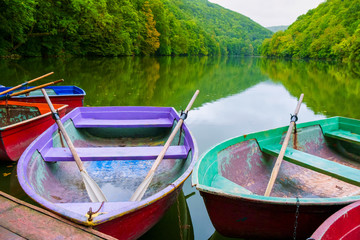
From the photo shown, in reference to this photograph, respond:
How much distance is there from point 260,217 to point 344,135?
3183 mm

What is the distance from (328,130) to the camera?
5.15 meters

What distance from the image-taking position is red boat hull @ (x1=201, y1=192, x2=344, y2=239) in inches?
99.8

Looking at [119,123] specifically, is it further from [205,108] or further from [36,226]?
[205,108]

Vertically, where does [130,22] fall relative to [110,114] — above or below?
above

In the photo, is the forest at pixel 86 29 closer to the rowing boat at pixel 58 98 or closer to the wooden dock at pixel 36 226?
the rowing boat at pixel 58 98

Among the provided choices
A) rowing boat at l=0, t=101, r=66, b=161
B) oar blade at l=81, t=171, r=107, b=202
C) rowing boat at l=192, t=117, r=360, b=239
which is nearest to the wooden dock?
oar blade at l=81, t=171, r=107, b=202

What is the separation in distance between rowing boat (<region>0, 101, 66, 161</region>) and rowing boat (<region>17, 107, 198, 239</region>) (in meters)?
0.59

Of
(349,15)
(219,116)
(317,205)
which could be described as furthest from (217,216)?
(349,15)

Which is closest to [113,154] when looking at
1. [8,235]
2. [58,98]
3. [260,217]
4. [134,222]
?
[134,222]

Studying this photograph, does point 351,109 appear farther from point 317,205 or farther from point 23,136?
point 23,136

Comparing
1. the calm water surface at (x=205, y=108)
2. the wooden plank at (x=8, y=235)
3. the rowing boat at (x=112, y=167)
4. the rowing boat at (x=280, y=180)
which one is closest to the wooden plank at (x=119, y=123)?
the rowing boat at (x=112, y=167)

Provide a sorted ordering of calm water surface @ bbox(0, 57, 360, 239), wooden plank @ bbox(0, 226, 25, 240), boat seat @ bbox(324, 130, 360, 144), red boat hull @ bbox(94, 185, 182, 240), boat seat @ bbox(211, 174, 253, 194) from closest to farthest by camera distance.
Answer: wooden plank @ bbox(0, 226, 25, 240), red boat hull @ bbox(94, 185, 182, 240), boat seat @ bbox(211, 174, 253, 194), calm water surface @ bbox(0, 57, 360, 239), boat seat @ bbox(324, 130, 360, 144)

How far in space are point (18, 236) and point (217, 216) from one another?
174cm

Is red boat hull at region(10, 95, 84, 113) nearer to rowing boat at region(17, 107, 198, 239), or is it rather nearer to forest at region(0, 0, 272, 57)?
rowing boat at region(17, 107, 198, 239)
